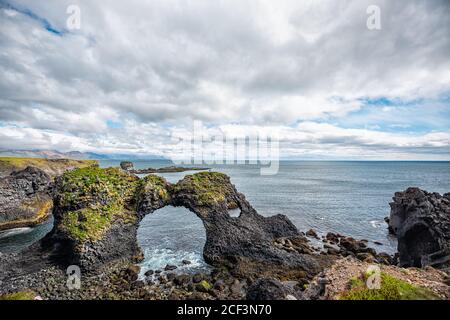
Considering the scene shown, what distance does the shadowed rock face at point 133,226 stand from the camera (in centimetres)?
2720

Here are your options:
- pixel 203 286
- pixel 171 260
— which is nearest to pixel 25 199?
pixel 171 260

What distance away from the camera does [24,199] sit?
50469mm

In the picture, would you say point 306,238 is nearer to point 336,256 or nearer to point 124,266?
point 336,256

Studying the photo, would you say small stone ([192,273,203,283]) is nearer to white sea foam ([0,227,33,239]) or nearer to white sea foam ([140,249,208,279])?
white sea foam ([140,249,208,279])

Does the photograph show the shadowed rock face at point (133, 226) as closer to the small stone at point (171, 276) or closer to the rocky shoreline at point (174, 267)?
the rocky shoreline at point (174, 267)

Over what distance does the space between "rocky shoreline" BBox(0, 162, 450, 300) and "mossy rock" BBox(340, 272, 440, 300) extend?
2.35 meters

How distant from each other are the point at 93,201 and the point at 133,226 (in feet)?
19.1

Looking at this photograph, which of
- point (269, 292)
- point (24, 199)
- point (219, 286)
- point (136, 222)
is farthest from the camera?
point (24, 199)

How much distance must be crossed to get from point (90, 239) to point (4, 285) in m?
8.24

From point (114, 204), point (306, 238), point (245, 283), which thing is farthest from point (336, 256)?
point (114, 204)

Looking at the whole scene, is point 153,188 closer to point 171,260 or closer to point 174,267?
point 171,260

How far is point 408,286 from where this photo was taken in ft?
49.8

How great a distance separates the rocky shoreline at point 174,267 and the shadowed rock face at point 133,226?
0.37ft

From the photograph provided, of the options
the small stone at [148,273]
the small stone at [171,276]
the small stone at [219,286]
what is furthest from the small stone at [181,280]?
the small stone at [148,273]
